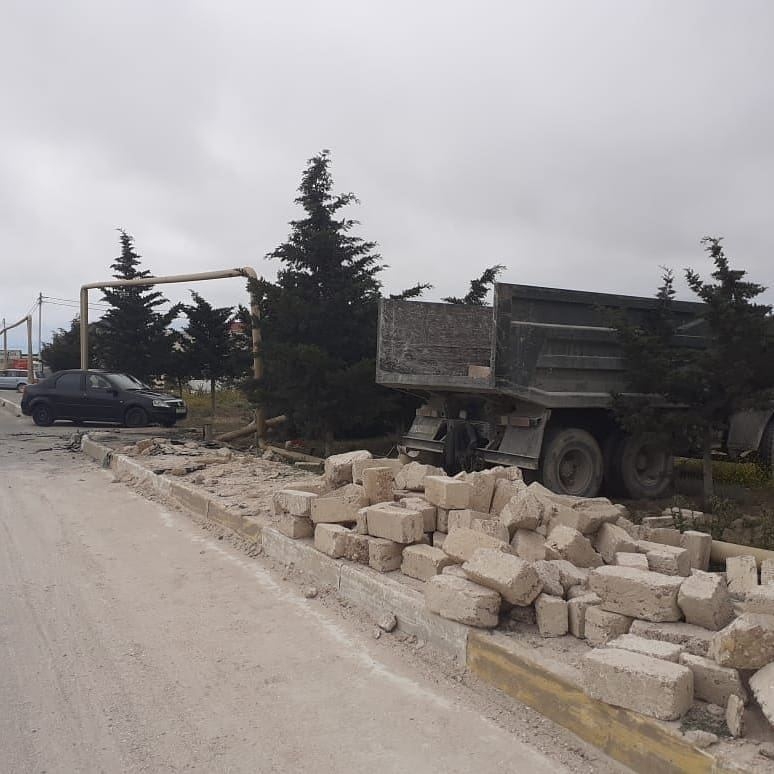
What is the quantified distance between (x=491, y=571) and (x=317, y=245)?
8719 millimetres

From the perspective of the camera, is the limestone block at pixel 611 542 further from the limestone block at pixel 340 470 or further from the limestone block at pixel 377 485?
the limestone block at pixel 340 470

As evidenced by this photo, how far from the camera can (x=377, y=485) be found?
5.34 m

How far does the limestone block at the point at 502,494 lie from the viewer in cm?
496

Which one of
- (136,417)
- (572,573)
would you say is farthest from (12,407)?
(572,573)

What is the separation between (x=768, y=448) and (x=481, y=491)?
517cm

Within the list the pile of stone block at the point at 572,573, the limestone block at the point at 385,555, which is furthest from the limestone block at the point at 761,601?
the limestone block at the point at 385,555

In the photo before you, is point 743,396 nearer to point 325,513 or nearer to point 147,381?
point 325,513

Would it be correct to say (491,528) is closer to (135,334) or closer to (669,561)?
(669,561)

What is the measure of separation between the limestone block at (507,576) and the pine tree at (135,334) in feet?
64.6

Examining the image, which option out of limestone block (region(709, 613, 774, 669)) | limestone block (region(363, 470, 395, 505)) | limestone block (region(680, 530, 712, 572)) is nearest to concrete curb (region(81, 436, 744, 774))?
limestone block (region(709, 613, 774, 669))

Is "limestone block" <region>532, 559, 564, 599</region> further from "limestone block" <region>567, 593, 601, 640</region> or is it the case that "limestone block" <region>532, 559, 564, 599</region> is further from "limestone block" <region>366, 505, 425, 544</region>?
"limestone block" <region>366, 505, 425, 544</region>

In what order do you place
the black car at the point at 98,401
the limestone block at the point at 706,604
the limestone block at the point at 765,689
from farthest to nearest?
the black car at the point at 98,401 < the limestone block at the point at 706,604 < the limestone block at the point at 765,689

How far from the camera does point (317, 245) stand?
1152cm

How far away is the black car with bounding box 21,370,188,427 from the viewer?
17.6 meters
